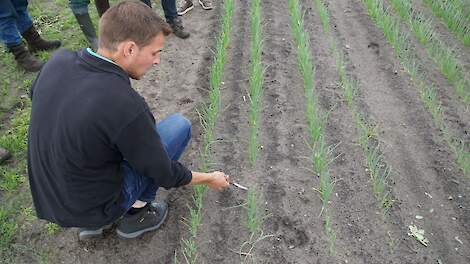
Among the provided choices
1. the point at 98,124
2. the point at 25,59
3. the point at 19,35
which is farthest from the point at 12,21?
the point at 98,124

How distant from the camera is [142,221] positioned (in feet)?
7.00

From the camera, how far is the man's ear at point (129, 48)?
59.6 inches

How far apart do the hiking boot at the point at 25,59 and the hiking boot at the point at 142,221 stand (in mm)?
1916

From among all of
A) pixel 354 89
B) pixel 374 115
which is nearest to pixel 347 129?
pixel 374 115

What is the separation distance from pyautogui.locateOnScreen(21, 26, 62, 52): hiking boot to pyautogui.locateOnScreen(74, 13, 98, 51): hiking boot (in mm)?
365

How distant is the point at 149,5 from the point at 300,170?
219cm

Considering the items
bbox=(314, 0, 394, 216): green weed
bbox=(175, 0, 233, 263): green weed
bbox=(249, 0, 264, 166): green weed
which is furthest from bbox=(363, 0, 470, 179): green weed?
bbox=(175, 0, 233, 263): green weed

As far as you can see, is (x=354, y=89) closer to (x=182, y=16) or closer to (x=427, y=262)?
(x=427, y=262)

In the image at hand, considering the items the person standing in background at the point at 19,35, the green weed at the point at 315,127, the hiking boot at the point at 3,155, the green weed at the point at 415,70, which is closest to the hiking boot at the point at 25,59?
the person standing in background at the point at 19,35

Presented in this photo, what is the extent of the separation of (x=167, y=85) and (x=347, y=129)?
1.44m

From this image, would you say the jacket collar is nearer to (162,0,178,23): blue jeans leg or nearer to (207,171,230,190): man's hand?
(207,171,230,190): man's hand

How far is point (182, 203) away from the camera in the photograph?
7.84ft

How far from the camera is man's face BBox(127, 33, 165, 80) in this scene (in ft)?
5.11

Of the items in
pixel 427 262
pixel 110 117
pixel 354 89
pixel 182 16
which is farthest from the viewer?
pixel 182 16
